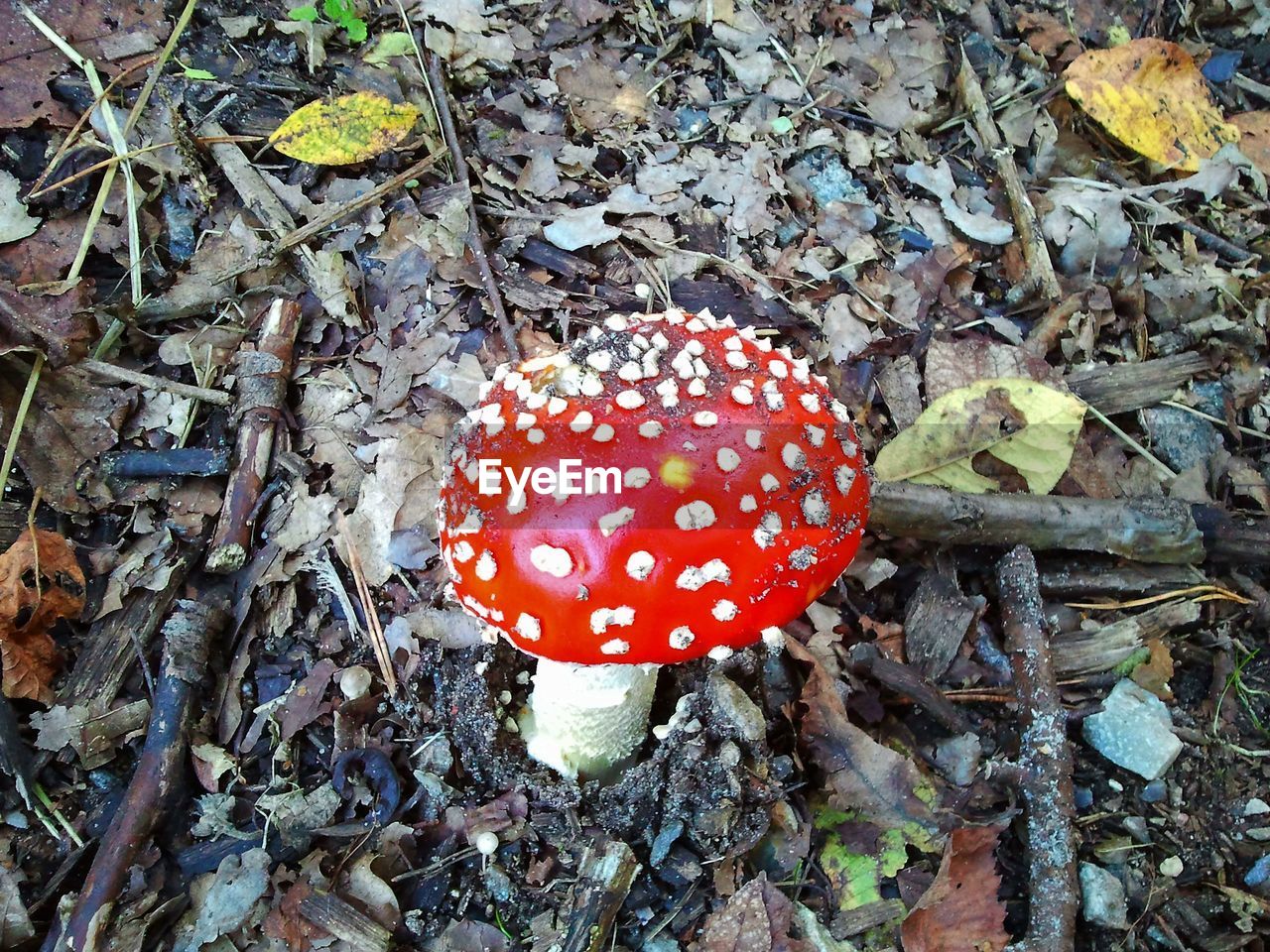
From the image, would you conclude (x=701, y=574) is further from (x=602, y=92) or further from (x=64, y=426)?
(x=602, y=92)

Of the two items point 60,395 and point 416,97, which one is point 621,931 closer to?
point 60,395

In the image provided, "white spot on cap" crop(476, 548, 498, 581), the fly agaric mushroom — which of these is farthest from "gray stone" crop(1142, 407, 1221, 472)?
"white spot on cap" crop(476, 548, 498, 581)

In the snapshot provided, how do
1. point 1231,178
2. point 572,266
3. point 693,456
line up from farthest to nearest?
point 1231,178
point 572,266
point 693,456

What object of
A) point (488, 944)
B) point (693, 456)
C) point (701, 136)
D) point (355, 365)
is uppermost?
point (693, 456)

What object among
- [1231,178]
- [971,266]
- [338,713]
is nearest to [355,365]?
[338,713]

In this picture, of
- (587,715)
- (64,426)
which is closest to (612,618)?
(587,715)

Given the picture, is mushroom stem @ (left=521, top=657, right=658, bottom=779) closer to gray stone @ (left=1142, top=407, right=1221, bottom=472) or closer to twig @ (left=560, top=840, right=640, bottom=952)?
twig @ (left=560, top=840, right=640, bottom=952)
